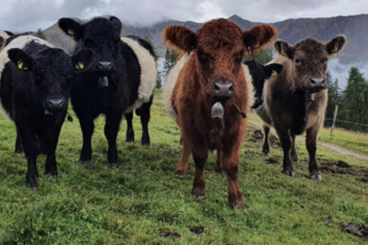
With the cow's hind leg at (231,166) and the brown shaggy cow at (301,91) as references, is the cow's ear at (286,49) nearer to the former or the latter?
the brown shaggy cow at (301,91)

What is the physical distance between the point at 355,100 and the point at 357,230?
63246mm

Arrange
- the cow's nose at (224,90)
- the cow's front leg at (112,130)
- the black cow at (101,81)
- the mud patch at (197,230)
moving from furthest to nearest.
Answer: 1. the cow's front leg at (112,130)
2. the black cow at (101,81)
3. the cow's nose at (224,90)
4. the mud patch at (197,230)

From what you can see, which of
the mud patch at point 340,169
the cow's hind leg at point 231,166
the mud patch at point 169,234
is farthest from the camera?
the mud patch at point 340,169

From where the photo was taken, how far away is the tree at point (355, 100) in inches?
2371

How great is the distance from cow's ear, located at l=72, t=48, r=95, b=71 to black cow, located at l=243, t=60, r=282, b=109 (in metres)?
4.06

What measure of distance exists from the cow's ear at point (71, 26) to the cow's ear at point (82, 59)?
122 centimetres

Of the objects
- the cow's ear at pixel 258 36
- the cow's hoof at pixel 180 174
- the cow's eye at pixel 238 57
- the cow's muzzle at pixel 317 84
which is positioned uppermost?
the cow's ear at pixel 258 36

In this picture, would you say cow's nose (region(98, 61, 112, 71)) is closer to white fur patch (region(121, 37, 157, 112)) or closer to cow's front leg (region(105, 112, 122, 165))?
cow's front leg (region(105, 112, 122, 165))

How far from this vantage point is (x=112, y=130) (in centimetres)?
710

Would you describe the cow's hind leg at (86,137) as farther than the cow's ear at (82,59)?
Yes

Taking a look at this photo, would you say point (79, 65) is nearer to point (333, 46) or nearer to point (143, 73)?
point (143, 73)

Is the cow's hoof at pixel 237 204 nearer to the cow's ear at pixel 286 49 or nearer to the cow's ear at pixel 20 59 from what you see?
the cow's ear at pixel 20 59

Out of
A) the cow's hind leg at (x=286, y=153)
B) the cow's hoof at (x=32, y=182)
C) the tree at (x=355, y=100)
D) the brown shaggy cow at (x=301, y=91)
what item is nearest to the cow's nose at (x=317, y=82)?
the brown shaggy cow at (x=301, y=91)

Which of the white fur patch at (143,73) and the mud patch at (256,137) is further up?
the white fur patch at (143,73)
